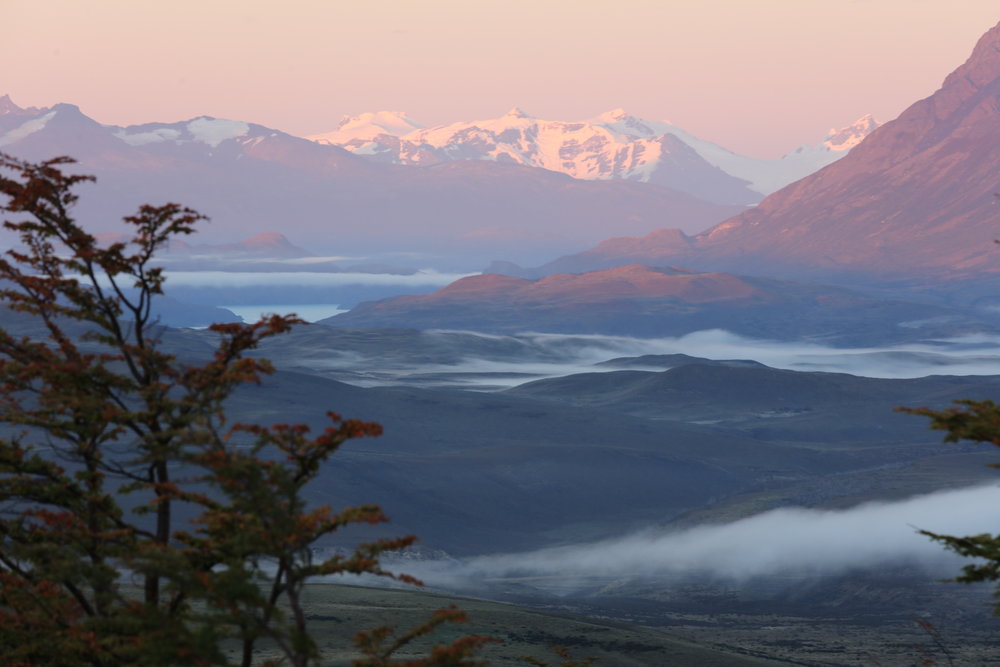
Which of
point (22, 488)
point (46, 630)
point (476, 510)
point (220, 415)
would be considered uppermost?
point (220, 415)

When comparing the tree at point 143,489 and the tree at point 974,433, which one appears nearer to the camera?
the tree at point 143,489

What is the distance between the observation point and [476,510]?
147 meters

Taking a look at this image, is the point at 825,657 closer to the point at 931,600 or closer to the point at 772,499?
the point at 931,600

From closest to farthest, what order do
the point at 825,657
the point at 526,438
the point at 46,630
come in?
the point at 46,630 → the point at 825,657 → the point at 526,438

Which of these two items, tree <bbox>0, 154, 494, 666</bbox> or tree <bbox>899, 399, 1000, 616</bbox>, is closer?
tree <bbox>0, 154, 494, 666</bbox>

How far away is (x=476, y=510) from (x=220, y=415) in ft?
424

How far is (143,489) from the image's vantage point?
20781 millimetres

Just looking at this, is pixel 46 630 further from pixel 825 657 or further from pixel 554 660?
pixel 825 657

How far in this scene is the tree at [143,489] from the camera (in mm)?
17578

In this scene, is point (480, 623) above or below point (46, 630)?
below

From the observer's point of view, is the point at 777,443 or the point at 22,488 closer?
the point at 22,488

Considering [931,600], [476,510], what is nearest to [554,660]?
[931,600]

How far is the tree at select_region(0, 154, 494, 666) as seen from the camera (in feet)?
57.7

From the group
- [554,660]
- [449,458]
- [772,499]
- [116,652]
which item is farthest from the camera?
[449,458]
